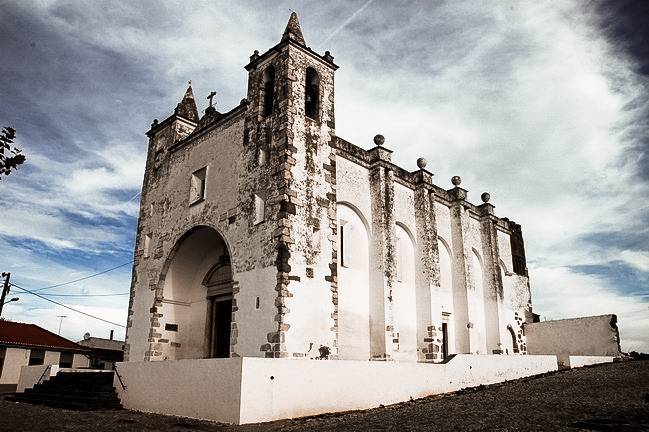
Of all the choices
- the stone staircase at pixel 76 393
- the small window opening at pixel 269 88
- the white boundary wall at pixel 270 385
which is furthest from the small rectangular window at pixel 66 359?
the small window opening at pixel 269 88

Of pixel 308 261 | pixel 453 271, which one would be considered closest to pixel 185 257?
pixel 308 261

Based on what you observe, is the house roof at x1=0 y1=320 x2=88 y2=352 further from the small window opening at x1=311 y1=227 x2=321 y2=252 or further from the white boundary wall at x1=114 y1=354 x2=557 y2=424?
the small window opening at x1=311 y1=227 x2=321 y2=252

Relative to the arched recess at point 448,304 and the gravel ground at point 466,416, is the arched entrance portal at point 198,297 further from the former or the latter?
the arched recess at point 448,304

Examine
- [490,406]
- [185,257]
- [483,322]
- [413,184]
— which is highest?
[413,184]

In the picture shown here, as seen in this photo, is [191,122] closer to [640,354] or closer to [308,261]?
[308,261]

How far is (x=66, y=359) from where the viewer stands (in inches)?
1046

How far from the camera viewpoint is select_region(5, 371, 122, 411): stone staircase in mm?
11695

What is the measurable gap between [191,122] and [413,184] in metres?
9.51

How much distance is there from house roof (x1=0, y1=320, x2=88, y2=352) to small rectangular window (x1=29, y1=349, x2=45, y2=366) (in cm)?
43

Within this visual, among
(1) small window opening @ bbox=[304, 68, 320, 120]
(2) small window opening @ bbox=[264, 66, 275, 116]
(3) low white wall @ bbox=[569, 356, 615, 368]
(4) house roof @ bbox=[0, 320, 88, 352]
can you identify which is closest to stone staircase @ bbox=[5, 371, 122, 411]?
(2) small window opening @ bbox=[264, 66, 275, 116]

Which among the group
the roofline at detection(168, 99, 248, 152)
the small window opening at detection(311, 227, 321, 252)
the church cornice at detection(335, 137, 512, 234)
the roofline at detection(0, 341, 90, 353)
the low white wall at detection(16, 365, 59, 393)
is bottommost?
the low white wall at detection(16, 365, 59, 393)

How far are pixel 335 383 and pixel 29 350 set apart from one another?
21960mm

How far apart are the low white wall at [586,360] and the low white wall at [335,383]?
6.33 m

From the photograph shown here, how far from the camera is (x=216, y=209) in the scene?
15492 mm
